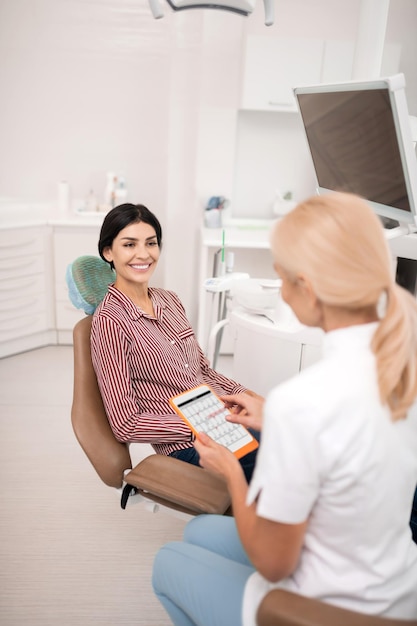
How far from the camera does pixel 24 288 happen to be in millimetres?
3400

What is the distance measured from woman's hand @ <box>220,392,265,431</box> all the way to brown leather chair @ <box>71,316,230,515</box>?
0.16 metres

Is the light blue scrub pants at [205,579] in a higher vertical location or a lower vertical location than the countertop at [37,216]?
lower

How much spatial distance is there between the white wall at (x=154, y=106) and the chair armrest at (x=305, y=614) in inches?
120

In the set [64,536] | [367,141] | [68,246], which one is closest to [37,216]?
[68,246]

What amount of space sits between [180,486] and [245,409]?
1.02 feet

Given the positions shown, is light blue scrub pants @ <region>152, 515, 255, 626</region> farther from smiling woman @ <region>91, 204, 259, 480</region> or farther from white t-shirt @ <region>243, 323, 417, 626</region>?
smiling woman @ <region>91, 204, 259, 480</region>

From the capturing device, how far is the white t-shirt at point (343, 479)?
797mm

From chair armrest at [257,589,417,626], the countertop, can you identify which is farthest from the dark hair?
the countertop

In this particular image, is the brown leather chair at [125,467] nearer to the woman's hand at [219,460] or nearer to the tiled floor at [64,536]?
the woman's hand at [219,460]

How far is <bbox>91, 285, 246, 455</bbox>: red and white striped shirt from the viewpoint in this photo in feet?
4.94

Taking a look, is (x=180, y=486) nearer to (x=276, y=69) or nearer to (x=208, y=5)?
(x=208, y=5)

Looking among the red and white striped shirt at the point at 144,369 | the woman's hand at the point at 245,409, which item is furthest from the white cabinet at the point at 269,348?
the woman's hand at the point at 245,409

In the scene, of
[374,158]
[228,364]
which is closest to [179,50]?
[228,364]

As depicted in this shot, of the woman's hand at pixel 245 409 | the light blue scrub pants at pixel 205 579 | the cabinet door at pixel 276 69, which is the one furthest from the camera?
the cabinet door at pixel 276 69
